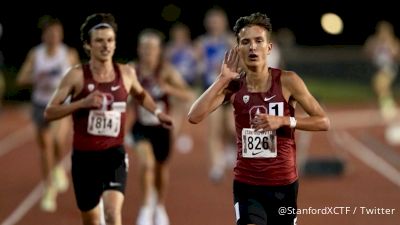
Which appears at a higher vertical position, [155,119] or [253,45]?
[253,45]

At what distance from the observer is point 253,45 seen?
17.6ft

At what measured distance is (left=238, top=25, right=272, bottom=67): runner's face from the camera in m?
5.39

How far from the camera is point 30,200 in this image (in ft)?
35.9

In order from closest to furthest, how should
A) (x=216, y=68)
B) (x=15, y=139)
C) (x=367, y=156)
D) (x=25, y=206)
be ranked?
1. (x=25, y=206)
2. (x=216, y=68)
3. (x=367, y=156)
4. (x=15, y=139)

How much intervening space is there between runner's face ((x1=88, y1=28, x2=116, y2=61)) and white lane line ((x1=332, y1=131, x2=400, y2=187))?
6263mm

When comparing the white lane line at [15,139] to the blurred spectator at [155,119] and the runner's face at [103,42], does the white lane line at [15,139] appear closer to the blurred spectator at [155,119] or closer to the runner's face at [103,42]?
the blurred spectator at [155,119]

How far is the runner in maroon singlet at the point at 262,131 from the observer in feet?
17.7

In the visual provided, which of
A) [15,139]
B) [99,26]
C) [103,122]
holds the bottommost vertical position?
[15,139]

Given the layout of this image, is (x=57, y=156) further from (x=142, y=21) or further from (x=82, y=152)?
(x=142, y=21)

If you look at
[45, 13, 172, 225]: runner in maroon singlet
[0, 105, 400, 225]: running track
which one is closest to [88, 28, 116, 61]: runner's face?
[45, 13, 172, 225]: runner in maroon singlet

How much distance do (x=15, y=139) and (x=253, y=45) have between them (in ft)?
48.9

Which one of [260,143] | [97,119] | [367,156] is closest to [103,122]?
[97,119]

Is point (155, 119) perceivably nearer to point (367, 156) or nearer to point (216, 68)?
point (216, 68)

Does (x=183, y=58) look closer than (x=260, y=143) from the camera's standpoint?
No
